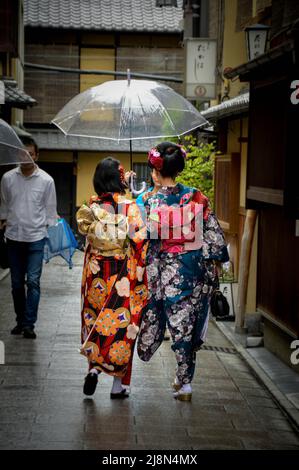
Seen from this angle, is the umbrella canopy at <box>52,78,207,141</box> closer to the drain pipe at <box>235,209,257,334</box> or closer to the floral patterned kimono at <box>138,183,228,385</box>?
the drain pipe at <box>235,209,257,334</box>

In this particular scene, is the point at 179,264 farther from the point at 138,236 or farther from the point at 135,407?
the point at 135,407

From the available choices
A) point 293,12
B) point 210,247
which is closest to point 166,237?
point 210,247

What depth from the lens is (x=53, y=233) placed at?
1538cm

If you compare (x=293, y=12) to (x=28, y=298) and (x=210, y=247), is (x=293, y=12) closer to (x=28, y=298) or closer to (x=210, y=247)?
(x=210, y=247)

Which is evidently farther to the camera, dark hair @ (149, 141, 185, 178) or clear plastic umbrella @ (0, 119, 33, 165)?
clear plastic umbrella @ (0, 119, 33, 165)

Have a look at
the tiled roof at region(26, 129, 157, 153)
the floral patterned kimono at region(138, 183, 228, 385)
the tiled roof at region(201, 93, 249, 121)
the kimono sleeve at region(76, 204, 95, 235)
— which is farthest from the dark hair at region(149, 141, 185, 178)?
the tiled roof at region(26, 129, 157, 153)

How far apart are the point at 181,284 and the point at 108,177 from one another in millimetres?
1179

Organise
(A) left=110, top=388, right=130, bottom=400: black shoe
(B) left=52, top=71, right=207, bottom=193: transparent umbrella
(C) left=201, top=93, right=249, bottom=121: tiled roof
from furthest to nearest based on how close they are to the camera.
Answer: (C) left=201, top=93, right=249, bottom=121: tiled roof → (B) left=52, top=71, right=207, bottom=193: transparent umbrella → (A) left=110, top=388, right=130, bottom=400: black shoe

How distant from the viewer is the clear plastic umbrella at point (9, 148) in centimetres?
901

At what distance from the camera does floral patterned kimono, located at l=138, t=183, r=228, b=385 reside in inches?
304

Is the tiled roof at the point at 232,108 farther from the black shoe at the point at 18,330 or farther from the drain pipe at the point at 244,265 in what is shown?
the black shoe at the point at 18,330

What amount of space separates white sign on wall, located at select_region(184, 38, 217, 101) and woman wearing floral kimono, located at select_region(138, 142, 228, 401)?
8979 millimetres

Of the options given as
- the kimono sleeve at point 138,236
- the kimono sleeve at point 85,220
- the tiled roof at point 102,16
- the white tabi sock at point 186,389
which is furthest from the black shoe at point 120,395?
the tiled roof at point 102,16

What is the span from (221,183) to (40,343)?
18.4 ft
